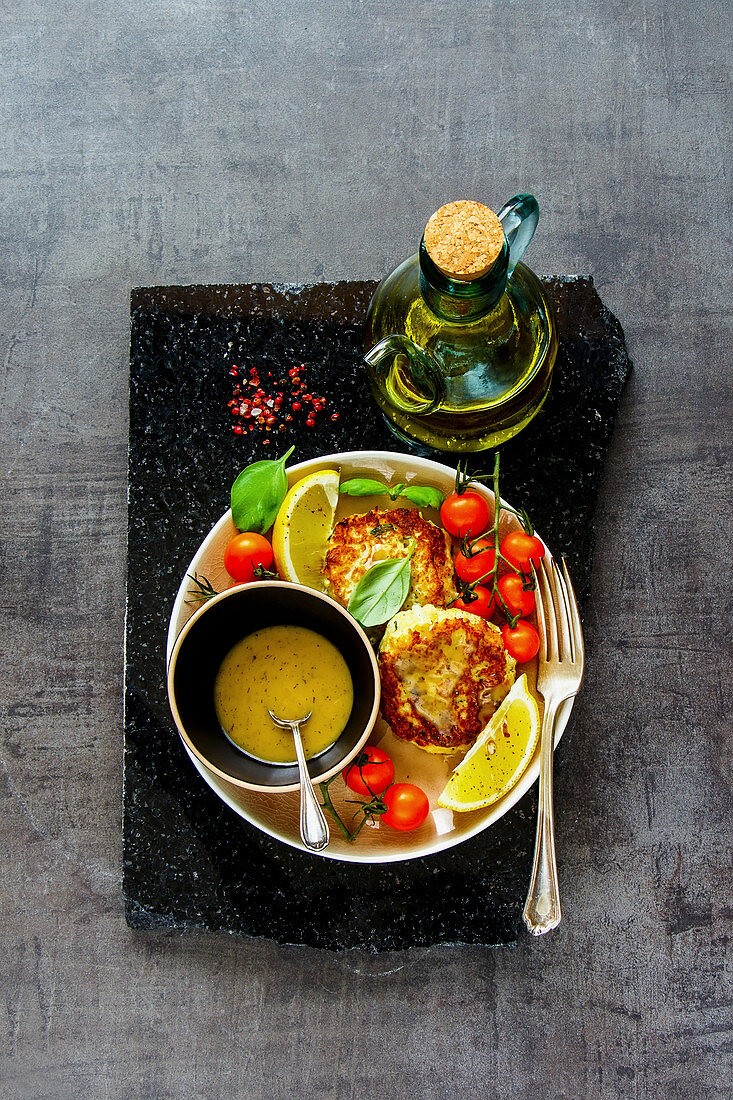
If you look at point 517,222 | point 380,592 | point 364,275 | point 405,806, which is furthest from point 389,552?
point 364,275

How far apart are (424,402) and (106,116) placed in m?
1.13

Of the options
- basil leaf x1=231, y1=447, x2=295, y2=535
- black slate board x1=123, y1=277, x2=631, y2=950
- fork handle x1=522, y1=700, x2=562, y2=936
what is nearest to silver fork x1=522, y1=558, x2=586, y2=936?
fork handle x1=522, y1=700, x2=562, y2=936

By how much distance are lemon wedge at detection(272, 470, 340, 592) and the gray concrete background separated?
20.3 inches

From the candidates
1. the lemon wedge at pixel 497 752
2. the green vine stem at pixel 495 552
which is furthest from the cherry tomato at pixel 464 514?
the lemon wedge at pixel 497 752

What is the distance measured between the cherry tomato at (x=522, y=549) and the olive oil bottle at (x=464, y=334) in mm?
178

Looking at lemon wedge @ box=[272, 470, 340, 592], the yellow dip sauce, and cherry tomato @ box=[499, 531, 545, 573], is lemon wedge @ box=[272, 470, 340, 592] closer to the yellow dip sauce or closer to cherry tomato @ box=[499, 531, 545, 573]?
the yellow dip sauce

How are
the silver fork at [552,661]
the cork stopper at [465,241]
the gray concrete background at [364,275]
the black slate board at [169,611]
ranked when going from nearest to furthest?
the cork stopper at [465,241] → the silver fork at [552,661] → the black slate board at [169,611] → the gray concrete background at [364,275]

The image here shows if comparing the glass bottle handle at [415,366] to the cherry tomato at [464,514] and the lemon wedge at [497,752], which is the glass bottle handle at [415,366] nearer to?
the cherry tomato at [464,514]

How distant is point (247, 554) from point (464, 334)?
51 cm

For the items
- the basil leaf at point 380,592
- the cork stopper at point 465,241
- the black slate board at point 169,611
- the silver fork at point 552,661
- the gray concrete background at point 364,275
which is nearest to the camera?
the cork stopper at point 465,241

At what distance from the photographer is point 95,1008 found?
1.79m

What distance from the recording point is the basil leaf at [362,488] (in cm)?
148

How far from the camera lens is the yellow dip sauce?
4.63 feet

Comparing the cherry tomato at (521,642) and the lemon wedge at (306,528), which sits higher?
the lemon wedge at (306,528)
